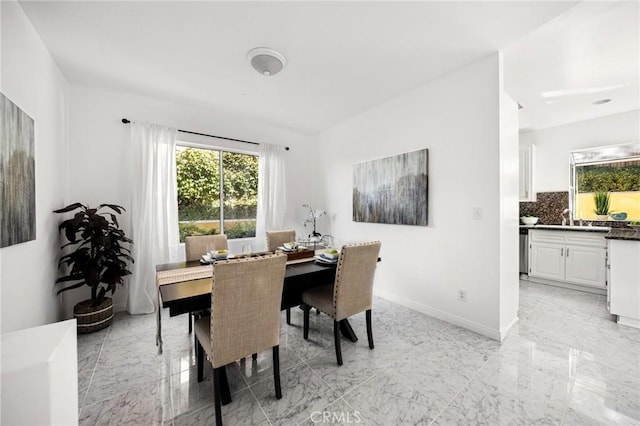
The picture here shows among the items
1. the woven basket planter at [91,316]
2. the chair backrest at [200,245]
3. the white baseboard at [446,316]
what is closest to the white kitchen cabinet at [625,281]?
the white baseboard at [446,316]

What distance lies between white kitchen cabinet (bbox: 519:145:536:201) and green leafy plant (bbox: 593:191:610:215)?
2.52 ft

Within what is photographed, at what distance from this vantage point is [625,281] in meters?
2.52

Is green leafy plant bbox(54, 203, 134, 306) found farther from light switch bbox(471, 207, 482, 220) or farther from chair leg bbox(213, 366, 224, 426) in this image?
light switch bbox(471, 207, 482, 220)

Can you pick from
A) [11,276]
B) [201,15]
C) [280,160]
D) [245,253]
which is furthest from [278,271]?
[280,160]

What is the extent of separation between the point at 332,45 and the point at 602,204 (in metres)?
4.88

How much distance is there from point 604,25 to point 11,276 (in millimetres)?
4653

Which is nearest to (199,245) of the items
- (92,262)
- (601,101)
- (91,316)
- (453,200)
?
(92,262)

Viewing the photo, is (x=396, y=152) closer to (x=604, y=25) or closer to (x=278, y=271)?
(x=604, y=25)

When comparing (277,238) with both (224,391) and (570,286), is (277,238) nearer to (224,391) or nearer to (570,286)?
(224,391)

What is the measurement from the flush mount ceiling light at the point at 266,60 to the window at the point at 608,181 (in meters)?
4.95

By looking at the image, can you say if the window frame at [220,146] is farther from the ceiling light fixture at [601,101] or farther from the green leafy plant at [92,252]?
the ceiling light fixture at [601,101]

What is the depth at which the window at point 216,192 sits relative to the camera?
3488 mm

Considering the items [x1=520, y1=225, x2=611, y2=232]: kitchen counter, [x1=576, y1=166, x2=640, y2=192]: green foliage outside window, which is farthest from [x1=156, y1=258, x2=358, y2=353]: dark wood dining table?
[x1=576, y1=166, x2=640, y2=192]: green foliage outside window

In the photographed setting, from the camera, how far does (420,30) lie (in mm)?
1949
